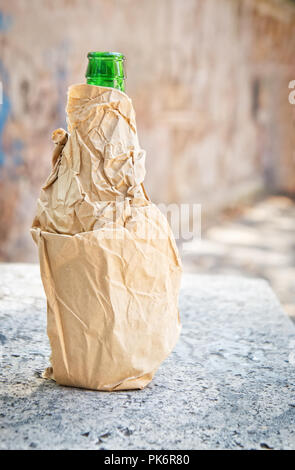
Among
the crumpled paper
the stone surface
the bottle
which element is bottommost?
the stone surface

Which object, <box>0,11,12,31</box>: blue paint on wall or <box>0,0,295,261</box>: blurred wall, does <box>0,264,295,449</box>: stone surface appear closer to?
<box>0,0,295,261</box>: blurred wall

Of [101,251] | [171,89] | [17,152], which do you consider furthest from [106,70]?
[171,89]

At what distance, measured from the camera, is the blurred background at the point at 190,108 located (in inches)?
107

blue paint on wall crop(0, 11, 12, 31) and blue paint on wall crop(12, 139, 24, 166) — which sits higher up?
blue paint on wall crop(0, 11, 12, 31)

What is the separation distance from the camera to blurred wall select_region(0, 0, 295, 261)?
270cm

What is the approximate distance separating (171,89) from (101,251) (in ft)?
9.44

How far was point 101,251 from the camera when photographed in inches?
39.1

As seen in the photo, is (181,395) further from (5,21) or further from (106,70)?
(5,21)

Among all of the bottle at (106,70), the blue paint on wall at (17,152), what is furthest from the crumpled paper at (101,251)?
the blue paint on wall at (17,152)

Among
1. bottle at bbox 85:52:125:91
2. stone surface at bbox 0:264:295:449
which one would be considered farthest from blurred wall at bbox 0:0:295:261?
bottle at bbox 85:52:125:91

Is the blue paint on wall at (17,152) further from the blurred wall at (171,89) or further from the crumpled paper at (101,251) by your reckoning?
the crumpled paper at (101,251)

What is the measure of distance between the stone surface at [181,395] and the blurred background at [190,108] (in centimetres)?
129

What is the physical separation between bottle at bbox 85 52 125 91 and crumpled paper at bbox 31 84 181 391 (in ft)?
0.13
